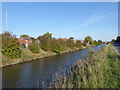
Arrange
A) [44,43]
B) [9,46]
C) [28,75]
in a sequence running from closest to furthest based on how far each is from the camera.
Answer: [28,75] < [9,46] < [44,43]

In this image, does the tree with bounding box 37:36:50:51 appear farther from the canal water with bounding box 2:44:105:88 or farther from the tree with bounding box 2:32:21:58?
the canal water with bounding box 2:44:105:88

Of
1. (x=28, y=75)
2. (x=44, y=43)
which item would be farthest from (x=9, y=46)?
(x=44, y=43)

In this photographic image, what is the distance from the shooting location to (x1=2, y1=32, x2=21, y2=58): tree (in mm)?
17781

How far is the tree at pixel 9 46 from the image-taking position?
17781mm

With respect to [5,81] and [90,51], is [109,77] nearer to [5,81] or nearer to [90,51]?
[5,81]

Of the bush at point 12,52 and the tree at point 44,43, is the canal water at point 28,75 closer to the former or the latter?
the bush at point 12,52

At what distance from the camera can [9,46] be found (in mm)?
18078

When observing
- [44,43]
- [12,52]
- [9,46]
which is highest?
[44,43]

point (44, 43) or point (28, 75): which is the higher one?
point (44, 43)

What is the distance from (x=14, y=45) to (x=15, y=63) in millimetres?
3174

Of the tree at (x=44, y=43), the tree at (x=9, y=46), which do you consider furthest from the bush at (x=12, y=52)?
the tree at (x=44, y=43)

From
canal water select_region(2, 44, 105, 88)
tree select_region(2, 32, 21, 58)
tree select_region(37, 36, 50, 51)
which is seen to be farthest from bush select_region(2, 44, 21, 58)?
tree select_region(37, 36, 50, 51)

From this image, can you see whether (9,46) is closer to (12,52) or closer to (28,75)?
(12,52)

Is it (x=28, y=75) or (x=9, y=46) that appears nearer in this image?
(x=28, y=75)
